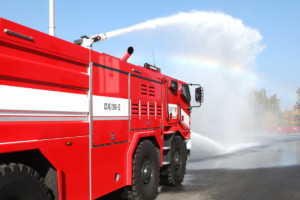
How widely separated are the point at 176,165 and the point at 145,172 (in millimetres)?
1946

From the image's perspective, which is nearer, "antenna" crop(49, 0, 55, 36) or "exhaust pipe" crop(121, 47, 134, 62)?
"exhaust pipe" crop(121, 47, 134, 62)

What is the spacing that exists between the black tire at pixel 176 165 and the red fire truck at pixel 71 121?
111cm

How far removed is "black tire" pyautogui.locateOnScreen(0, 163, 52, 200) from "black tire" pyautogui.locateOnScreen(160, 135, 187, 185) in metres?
4.22

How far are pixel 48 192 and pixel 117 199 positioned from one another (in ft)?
10.1

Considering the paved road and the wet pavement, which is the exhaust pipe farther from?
the wet pavement

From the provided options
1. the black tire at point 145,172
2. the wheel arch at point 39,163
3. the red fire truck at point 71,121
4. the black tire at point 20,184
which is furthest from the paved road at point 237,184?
the black tire at point 20,184

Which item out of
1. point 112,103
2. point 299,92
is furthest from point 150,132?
point 299,92

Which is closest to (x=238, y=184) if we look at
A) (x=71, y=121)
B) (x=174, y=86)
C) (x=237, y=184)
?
(x=237, y=184)

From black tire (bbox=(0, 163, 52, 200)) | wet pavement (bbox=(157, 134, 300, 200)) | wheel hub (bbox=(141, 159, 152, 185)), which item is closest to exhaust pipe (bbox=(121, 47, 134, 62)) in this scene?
wheel hub (bbox=(141, 159, 152, 185))

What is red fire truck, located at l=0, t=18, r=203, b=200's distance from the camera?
115 inches

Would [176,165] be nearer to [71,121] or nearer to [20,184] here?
[71,121]

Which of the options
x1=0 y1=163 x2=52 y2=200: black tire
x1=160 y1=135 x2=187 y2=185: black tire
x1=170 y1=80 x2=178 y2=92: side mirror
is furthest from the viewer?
x1=170 y1=80 x2=178 y2=92: side mirror

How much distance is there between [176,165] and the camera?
7.50 metres

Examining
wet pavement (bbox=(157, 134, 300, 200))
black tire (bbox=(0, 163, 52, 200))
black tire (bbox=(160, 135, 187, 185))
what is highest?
black tire (bbox=(0, 163, 52, 200))
